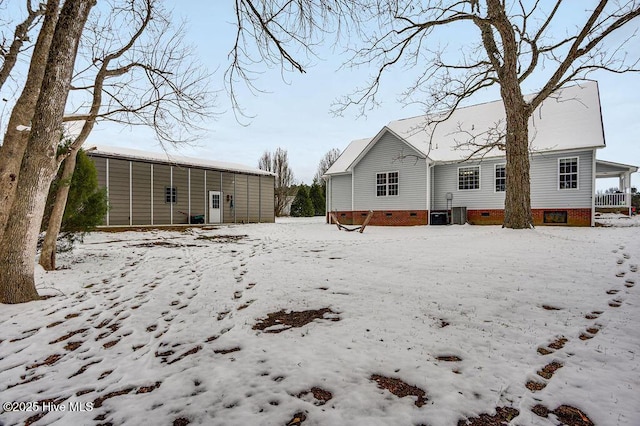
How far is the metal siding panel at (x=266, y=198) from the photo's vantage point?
25016 millimetres

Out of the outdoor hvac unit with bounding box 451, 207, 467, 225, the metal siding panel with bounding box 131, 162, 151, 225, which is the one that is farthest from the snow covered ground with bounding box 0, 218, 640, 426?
the metal siding panel with bounding box 131, 162, 151, 225

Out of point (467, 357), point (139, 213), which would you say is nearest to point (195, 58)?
point (467, 357)

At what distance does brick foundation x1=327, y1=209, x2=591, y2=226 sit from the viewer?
14.0 m

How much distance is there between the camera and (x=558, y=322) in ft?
10.6

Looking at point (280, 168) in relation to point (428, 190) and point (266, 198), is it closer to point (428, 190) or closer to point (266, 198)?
point (266, 198)

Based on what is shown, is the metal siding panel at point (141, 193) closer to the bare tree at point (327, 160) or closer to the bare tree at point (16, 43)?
the bare tree at point (16, 43)

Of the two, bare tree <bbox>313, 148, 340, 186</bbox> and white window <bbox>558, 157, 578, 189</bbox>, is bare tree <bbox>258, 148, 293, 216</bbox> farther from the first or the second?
white window <bbox>558, 157, 578, 189</bbox>

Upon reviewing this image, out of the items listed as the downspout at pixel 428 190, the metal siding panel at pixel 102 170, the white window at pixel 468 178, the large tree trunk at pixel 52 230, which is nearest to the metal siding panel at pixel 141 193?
the metal siding panel at pixel 102 170

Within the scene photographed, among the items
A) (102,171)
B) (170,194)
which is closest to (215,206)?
(170,194)

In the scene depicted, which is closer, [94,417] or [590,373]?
[94,417]

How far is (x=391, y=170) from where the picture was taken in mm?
18125

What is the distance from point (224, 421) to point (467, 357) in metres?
1.94

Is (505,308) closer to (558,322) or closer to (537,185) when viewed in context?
(558,322)

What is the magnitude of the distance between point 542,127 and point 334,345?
59.5 ft
